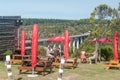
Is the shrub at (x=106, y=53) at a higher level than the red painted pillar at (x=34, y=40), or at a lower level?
lower

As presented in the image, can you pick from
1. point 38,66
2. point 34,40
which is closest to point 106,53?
point 38,66

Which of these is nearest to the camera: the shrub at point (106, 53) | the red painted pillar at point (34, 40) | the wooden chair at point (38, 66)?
the red painted pillar at point (34, 40)

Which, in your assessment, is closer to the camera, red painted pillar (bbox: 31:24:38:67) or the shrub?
red painted pillar (bbox: 31:24:38:67)

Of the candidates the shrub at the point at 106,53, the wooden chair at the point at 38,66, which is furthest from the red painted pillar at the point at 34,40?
the shrub at the point at 106,53

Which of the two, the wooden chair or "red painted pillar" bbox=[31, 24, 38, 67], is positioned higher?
"red painted pillar" bbox=[31, 24, 38, 67]

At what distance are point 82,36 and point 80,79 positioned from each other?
274ft

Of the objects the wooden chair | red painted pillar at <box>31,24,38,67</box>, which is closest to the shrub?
the wooden chair

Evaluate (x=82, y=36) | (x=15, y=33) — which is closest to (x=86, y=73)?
(x=15, y=33)

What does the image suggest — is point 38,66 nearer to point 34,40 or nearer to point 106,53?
point 34,40

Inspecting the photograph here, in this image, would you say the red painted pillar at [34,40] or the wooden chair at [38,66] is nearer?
the red painted pillar at [34,40]

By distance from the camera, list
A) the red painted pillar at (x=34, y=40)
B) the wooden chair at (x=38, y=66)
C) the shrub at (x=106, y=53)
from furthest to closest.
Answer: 1. the shrub at (x=106, y=53)
2. the wooden chair at (x=38, y=66)
3. the red painted pillar at (x=34, y=40)

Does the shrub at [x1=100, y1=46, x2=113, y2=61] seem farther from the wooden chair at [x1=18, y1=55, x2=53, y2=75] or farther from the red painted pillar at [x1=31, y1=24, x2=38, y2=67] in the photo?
the red painted pillar at [x1=31, y1=24, x2=38, y2=67]

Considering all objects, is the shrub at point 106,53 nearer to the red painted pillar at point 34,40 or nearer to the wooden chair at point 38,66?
the wooden chair at point 38,66

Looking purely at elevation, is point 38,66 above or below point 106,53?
below
